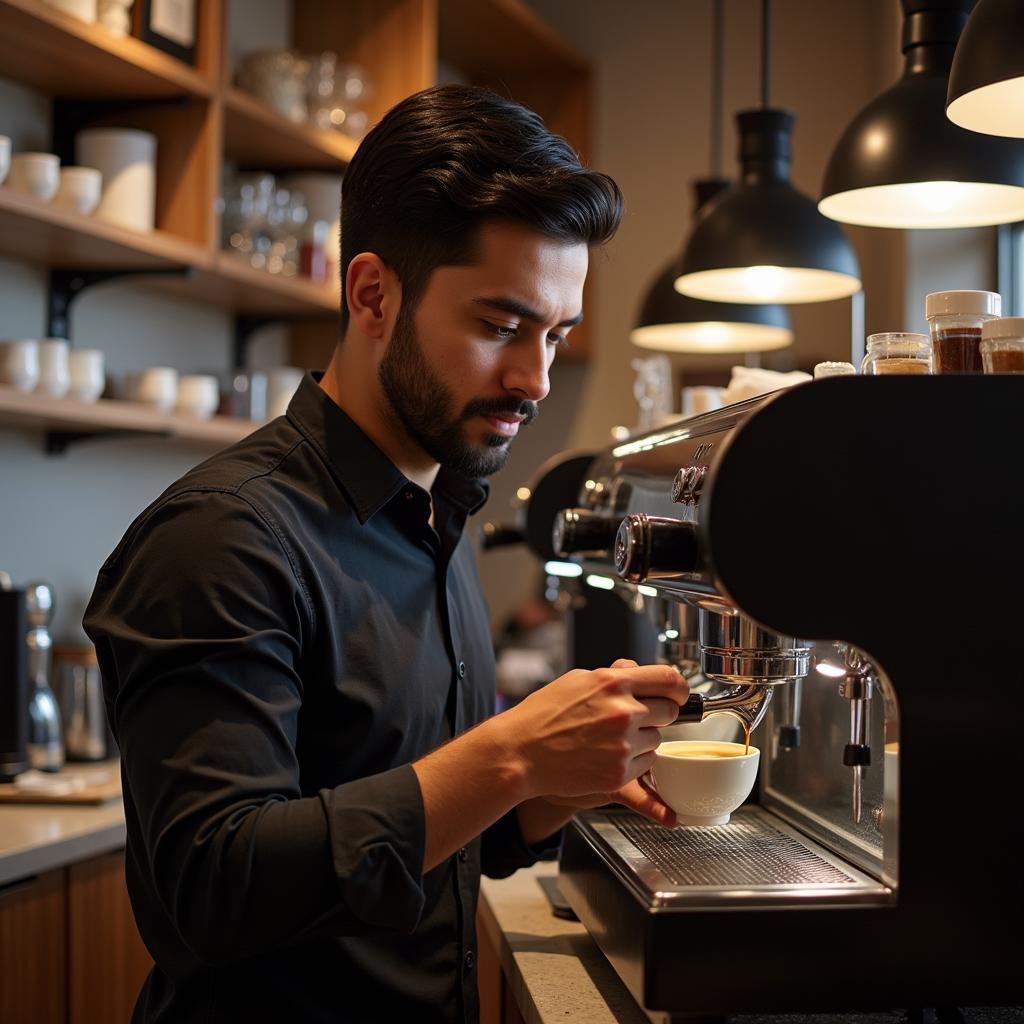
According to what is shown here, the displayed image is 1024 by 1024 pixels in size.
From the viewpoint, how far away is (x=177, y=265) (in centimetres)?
245

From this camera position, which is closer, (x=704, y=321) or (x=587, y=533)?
(x=587, y=533)

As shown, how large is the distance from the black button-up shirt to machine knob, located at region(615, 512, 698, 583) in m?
0.23

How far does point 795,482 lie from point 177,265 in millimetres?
1864

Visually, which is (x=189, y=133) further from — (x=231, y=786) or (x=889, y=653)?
(x=889, y=653)

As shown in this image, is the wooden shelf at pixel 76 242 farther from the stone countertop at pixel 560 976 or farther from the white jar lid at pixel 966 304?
the white jar lid at pixel 966 304

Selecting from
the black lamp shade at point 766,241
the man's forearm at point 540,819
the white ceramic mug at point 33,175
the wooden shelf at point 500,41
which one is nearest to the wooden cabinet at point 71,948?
the man's forearm at point 540,819

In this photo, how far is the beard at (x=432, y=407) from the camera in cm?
115

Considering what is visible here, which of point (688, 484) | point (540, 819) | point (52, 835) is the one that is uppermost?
point (688, 484)

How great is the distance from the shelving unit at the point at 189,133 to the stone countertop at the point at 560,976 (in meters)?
1.19

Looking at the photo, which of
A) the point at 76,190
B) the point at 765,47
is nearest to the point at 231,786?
the point at 76,190

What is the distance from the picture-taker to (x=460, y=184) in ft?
3.64

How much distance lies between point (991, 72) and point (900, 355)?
24 centimetres

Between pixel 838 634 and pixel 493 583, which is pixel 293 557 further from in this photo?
pixel 493 583

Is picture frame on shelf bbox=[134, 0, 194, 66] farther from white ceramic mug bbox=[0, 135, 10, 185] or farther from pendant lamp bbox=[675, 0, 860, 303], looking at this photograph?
pendant lamp bbox=[675, 0, 860, 303]
